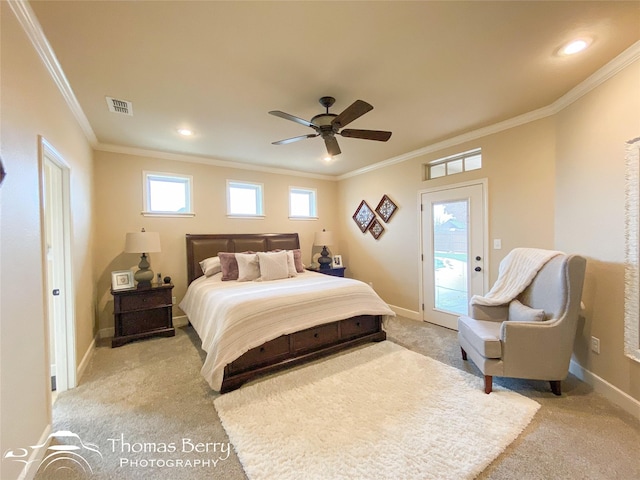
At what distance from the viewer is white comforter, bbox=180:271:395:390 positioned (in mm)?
2314

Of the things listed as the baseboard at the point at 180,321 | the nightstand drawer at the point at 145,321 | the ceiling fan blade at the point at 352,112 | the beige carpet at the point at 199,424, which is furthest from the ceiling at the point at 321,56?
the baseboard at the point at 180,321

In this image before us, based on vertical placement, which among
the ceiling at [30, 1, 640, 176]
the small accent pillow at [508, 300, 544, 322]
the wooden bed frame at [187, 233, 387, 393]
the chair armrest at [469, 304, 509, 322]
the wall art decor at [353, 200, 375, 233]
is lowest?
the wooden bed frame at [187, 233, 387, 393]

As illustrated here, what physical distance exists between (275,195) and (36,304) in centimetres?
371

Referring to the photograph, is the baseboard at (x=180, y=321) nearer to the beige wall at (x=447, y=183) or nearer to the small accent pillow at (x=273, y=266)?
the small accent pillow at (x=273, y=266)

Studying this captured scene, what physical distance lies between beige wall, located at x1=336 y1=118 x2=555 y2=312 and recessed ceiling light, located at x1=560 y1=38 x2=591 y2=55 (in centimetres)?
108

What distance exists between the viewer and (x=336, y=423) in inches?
73.9

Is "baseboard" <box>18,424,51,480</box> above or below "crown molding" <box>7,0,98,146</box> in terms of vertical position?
below

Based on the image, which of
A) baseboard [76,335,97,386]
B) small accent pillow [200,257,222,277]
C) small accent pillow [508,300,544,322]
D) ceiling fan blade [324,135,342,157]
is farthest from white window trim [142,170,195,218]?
small accent pillow [508,300,544,322]

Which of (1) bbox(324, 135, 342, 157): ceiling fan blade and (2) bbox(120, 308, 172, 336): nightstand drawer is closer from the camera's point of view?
(1) bbox(324, 135, 342, 157): ceiling fan blade

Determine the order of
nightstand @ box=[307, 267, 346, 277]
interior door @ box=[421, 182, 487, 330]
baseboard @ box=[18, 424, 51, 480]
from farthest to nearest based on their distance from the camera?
1. nightstand @ box=[307, 267, 346, 277]
2. interior door @ box=[421, 182, 487, 330]
3. baseboard @ box=[18, 424, 51, 480]

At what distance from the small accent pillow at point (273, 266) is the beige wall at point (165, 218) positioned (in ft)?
3.71

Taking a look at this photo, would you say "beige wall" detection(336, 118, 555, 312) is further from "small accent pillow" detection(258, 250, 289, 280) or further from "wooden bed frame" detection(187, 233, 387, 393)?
"small accent pillow" detection(258, 250, 289, 280)

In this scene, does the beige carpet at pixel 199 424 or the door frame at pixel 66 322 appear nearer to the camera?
the beige carpet at pixel 199 424

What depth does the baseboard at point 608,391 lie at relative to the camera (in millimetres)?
1938
